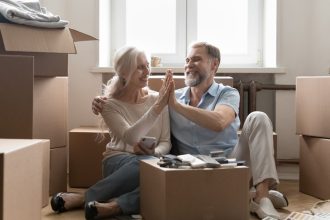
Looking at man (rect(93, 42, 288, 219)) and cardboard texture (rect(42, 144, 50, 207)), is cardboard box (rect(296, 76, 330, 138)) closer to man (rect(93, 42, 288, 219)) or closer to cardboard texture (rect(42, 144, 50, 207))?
man (rect(93, 42, 288, 219))

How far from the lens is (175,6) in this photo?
11.1 feet

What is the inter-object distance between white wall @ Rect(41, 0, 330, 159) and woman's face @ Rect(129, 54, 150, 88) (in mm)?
910

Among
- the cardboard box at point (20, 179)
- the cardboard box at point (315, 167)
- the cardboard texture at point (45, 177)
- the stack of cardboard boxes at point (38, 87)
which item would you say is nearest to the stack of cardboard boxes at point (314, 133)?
the cardboard box at point (315, 167)

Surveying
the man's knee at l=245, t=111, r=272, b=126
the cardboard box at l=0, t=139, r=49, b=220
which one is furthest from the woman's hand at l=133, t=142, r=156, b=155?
the cardboard box at l=0, t=139, r=49, b=220

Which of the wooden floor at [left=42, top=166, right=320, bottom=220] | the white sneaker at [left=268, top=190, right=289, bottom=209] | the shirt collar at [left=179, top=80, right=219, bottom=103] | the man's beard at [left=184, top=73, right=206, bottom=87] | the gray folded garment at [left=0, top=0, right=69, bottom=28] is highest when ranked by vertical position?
the gray folded garment at [left=0, top=0, right=69, bottom=28]

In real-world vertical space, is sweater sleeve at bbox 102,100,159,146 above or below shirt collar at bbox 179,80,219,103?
below

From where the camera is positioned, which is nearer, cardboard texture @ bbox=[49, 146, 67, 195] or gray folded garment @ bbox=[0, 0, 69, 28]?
gray folded garment @ bbox=[0, 0, 69, 28]

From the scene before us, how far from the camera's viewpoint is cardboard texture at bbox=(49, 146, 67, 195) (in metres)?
2.49

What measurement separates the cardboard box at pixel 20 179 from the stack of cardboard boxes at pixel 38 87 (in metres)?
0.43

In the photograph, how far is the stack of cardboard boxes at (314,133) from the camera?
2.43 metres

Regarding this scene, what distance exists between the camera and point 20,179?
1.29 meters

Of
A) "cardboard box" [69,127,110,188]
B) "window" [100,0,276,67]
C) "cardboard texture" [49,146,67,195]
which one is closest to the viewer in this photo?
"cardboard texture" [49,146,67,195]

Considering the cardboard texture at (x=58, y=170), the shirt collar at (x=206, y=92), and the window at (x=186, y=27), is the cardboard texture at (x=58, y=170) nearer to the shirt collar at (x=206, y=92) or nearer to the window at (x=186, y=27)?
the shirt collar at (x=206, y=92)

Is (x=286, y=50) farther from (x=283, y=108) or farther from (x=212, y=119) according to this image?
(x=212, y=119)
